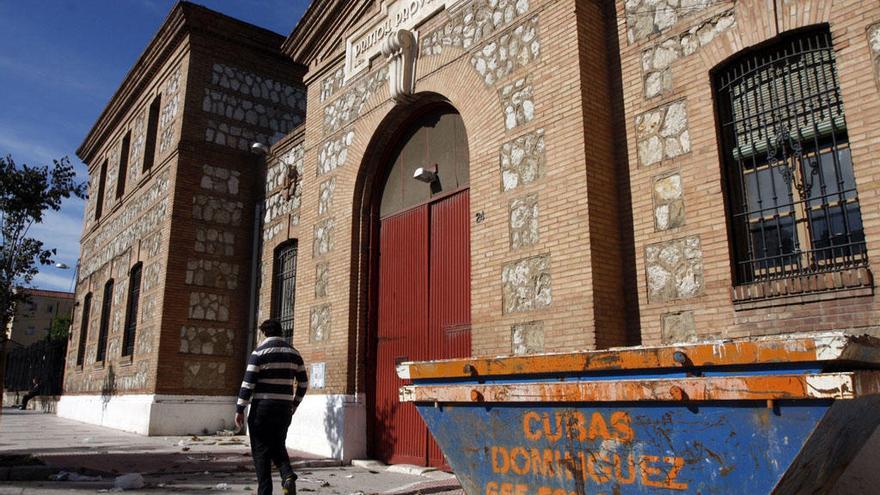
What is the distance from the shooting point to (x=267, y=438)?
6488 millimetres

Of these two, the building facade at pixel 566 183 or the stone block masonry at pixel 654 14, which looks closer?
the building facade at pixel 566 183

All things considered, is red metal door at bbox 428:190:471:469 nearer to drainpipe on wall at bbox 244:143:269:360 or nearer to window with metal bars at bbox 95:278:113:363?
drainpipe on wall at bbox 244:143:269:360

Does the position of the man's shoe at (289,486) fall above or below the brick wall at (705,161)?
below

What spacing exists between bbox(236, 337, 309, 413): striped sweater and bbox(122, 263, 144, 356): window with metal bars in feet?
40.4

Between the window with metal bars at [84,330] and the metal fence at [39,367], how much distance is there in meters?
3.90

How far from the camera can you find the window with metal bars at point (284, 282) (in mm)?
14327

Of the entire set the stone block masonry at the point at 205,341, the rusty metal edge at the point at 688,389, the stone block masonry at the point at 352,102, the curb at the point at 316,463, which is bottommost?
the curb at the point at 316,463

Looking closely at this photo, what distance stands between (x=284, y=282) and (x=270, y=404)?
329 inches

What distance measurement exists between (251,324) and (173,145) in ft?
15.8

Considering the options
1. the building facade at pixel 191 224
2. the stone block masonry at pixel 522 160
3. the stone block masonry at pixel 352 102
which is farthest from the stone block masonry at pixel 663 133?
the building facade at pixel 191 224

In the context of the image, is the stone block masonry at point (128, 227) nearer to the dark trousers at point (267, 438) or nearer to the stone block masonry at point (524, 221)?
the stone block masonry at point (524, 221)

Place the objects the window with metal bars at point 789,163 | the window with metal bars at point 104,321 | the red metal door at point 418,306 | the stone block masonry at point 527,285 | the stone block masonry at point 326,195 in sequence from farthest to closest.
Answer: the window with metal bars at point 104,321 → the stone block masonry at point 326,195 → the red metal door at point 418,306 → the stone block masonry at point 527,285 → the window with metal bars at point 789,163

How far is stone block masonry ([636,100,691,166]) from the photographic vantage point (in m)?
7.18

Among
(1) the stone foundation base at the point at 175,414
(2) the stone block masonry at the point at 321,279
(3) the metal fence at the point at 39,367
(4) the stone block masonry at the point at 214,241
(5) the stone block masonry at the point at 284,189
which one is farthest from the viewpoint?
(3) the metal fence at the point at 39,367
